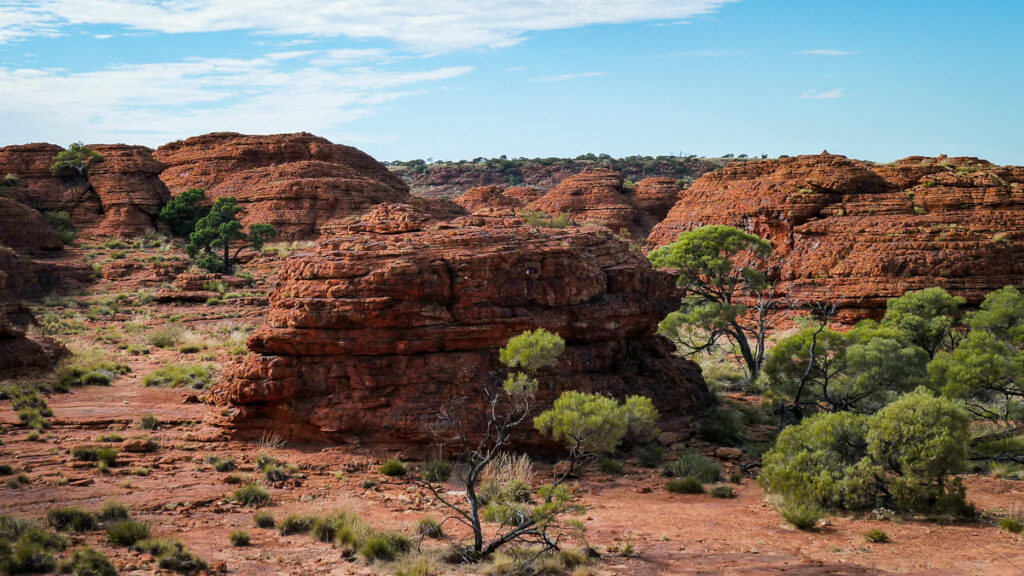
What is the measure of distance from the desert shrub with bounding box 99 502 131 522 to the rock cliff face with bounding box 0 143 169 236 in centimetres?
4439

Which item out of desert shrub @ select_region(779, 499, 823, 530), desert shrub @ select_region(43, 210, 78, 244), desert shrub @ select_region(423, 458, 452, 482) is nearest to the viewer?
desert shrub @ select_region(779, 499, 823, 530)

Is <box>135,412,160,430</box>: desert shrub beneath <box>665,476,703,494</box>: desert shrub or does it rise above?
above

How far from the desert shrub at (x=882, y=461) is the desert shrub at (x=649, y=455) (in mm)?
2626

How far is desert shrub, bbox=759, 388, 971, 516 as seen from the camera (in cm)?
1361

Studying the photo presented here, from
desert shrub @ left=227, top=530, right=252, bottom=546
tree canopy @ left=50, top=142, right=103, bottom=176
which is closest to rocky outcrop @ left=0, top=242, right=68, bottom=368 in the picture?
desert shrub @ left=227, top=530, right=252, bottom=546

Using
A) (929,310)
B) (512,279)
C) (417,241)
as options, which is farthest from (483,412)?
(929,310)

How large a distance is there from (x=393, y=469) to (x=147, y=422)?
6149 millimetres

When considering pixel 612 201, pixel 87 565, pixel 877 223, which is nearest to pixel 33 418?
pixel 87 565

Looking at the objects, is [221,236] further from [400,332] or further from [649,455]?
[649,455]

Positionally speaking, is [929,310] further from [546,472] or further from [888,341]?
[546,472]

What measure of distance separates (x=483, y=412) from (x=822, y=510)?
667cm

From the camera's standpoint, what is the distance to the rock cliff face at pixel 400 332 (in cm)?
1619

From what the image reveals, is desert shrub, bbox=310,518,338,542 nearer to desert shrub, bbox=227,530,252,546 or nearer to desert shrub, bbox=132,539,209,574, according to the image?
desert shrub, bbox=227,530,252,546

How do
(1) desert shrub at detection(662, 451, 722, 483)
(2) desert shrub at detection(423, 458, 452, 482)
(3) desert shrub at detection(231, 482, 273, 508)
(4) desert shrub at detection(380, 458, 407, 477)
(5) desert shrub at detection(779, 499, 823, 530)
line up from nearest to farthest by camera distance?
(5) desert shrub at detection(779, 499, 823, 530) < (3) desert shrub at detection(231, 482, 273, 508) < (2) desert shrub at detection(423, 458, 452, 482) < (4) desert shrub at detection(380, 458, 407, 477) < (1) desert shrub at detection(662, 451, 722, 483)
